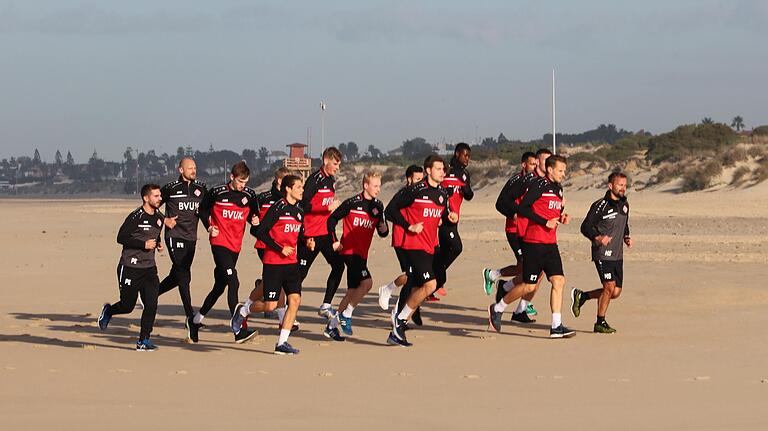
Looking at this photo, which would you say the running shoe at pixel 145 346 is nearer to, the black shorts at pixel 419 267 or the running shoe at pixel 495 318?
the black shorts at pixel 419 267

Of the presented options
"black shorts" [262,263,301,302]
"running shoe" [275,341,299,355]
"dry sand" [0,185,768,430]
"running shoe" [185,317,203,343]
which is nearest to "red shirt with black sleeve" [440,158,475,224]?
"dry sand" [0,185,768,430]

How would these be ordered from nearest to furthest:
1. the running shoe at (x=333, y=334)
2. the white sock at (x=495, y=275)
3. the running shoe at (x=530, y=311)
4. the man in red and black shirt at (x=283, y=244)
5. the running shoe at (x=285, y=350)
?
the running shoe at (x=285, y=350) → the man in red and black shirt at (x=283, y=244) → the running shoe at (x=333, y=334) → the running shoe at (x=530, y=311) → the white sock at (x=495, y=275)

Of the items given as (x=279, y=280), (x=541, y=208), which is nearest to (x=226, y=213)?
(x=279, y=280)

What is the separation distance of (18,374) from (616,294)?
5708 mm

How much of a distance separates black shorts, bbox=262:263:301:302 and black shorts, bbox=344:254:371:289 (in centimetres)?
145

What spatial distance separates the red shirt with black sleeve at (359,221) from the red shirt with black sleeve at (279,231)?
3.93 ft

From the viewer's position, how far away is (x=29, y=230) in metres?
34.8

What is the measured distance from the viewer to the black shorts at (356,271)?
12523 mm

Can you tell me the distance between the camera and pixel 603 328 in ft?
39.5

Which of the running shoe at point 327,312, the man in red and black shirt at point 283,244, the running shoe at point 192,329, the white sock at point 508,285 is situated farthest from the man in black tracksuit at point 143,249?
the white sock at point 508,285

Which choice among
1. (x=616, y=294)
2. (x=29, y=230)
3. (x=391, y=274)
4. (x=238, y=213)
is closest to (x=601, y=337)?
(x=616, y=294)

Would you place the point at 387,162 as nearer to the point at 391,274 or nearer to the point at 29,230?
the point at 29,230

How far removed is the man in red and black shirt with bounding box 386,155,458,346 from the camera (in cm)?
1163

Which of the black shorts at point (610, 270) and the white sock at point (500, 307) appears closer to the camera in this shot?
the black shorts at point (610, 270)
